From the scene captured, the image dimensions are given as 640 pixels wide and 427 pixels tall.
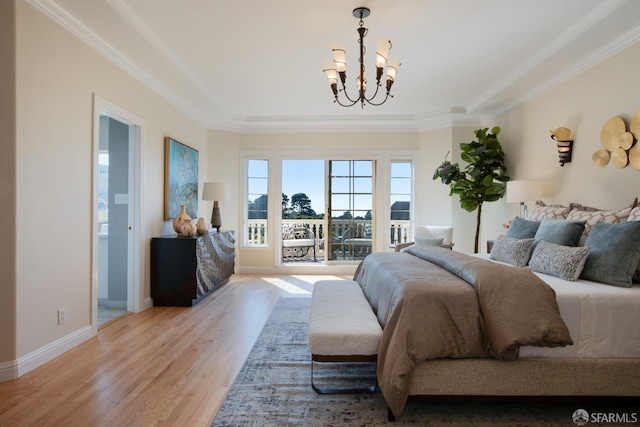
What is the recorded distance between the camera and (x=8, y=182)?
240cm

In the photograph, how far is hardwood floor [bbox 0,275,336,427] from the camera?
201 cm

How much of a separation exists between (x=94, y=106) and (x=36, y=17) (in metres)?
0.78

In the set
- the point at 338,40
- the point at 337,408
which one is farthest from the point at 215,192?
the point at 337,408

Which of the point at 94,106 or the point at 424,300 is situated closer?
the point at 424,300

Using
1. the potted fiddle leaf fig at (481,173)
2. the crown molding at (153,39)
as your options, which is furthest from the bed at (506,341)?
the potted fiddle leaf fig at (481,173)

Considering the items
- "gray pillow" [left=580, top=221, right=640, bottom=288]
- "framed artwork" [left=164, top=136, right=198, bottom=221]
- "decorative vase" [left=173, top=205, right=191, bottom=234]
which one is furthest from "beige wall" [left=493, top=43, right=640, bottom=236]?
"framed artwork" [left=164, top=136, right=198, bottom=221]

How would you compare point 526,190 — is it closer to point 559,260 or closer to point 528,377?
point 559,260

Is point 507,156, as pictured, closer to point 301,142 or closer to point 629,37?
point 629,37

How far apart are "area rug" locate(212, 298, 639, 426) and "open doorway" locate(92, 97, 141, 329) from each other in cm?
219

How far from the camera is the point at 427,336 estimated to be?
1937 mm

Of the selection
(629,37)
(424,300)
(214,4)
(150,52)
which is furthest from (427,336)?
(150,52)

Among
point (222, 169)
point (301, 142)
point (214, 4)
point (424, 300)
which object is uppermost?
point (214, 4)

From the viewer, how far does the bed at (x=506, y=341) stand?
6.28 feet

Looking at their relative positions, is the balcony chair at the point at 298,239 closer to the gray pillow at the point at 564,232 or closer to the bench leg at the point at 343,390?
the gray pillow at the point at 564,232
